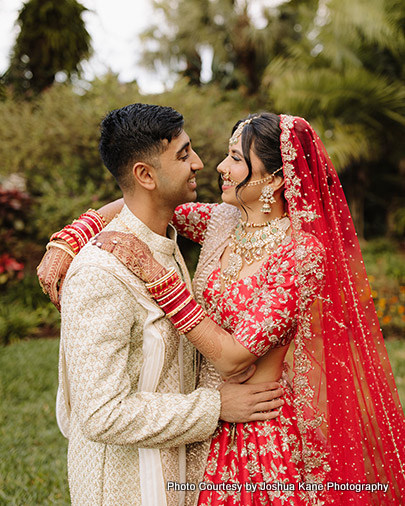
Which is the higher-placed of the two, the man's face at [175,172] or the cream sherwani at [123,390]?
the man's face at [175,172]

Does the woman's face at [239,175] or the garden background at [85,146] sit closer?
the woman's face at [239,175]

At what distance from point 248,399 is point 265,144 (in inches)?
40.4

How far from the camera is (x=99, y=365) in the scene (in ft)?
5.33

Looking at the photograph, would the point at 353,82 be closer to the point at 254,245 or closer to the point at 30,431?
the point at 30,431

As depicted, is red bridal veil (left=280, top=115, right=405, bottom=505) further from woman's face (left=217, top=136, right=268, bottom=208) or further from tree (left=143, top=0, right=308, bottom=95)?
tree (left=143, top=0, right=308, bottom=95)

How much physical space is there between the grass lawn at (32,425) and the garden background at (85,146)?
13 millimetres

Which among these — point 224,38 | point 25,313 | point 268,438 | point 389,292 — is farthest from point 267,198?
point 224,38


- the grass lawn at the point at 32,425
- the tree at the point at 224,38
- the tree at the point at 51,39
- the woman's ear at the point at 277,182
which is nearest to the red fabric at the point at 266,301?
the woman's ear at the point at 277,182

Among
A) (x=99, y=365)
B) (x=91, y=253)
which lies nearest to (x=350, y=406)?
(x=99, y=365)

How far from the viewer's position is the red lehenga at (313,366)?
1.94 m

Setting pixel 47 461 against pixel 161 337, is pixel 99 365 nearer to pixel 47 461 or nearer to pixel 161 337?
pixel 161 337

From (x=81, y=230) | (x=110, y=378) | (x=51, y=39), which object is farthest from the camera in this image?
(x=51, y=39)

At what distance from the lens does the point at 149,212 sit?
1.98 m

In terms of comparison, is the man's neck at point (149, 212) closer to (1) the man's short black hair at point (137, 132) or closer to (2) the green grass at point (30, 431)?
(1) the man's short black hair at point (137, 132)
